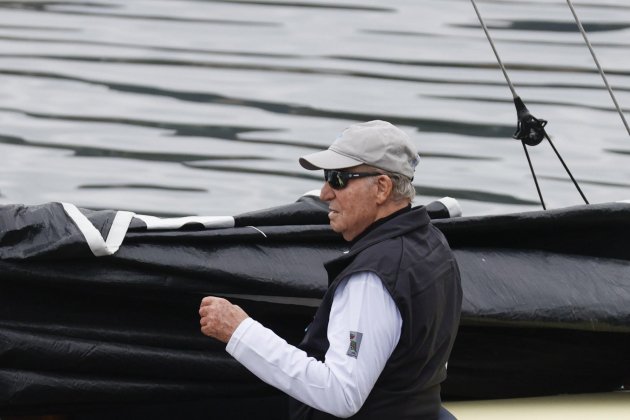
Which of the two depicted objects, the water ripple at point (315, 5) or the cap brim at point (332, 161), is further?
the water ripple at point (315, 5)

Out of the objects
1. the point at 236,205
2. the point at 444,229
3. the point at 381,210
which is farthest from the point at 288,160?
the point at 381,210

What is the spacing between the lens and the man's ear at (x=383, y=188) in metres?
3.34

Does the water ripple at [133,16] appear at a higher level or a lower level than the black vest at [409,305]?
lower

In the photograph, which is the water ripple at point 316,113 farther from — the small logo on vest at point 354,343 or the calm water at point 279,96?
the small logo on vest at point 354,343

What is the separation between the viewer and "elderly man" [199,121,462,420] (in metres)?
3.21

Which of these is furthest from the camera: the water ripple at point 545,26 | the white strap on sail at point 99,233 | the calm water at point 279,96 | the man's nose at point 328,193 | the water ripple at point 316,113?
the water ripple at point 545,26

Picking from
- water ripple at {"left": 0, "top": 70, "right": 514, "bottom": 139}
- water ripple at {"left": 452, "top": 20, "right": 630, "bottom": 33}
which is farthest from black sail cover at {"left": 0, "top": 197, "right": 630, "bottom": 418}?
water ripple at {"left": 452, "top": 20, "right": 630, "bottom": 33}

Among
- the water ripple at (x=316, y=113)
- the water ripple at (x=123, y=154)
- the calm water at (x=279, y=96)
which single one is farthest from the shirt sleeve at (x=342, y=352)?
the water ripple at (x=316, y=113)

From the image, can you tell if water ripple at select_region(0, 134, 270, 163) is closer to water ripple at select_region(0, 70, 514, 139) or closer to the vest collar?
water ripple at select_region(0, 70, 514, 139)

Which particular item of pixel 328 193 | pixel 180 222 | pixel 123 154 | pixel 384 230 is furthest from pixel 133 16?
pixel 384 230

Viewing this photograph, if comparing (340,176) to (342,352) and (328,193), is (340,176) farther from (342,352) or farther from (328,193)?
(342,352)

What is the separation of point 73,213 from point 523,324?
1305 millimetres

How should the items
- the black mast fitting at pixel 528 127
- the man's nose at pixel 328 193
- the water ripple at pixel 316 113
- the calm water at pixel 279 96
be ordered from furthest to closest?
1. the water ripple at pixel 316 113
2. the calm water at pixel 279 96
3. the black mast fitting at pixel 528 127
4. the man's nose at pixel 328 193

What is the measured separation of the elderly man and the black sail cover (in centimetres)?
58
